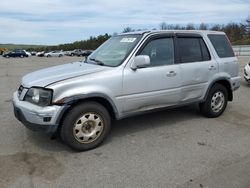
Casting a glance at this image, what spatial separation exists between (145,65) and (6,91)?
6401 millimetres

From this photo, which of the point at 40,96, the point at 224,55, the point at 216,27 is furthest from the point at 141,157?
the point at 216,27

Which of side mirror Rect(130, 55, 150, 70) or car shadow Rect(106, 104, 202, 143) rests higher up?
side mirror Rect(130, 55, 150, 70)

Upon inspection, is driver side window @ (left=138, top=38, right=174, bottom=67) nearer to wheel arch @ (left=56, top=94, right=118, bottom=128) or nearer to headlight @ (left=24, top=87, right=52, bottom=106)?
wheel arch @ (left=56, top=94, right=118, bottom=128)

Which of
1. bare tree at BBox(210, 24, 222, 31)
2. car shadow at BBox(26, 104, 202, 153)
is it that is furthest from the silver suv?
bare tree at BBox(210, 24, 222, 31)

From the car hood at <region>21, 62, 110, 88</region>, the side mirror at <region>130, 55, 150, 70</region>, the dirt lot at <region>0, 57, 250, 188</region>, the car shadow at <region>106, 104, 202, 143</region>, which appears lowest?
the dirt lot at <region>0, 57, 250, 188</region>

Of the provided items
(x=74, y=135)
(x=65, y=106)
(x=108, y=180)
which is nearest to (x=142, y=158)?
(x=108, y=180)

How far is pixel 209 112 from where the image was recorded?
5.84 meters

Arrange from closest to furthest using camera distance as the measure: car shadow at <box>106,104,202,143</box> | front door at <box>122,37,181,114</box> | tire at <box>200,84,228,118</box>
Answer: front door at <box>122,37,181,114</box> → car shadow at <box>106,104,202,143</box> → tire at <box>200,84,228,118</box>

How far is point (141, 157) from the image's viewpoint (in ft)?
13.2

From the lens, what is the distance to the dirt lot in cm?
340

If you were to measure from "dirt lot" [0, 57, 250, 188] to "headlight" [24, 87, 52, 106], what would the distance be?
770mm

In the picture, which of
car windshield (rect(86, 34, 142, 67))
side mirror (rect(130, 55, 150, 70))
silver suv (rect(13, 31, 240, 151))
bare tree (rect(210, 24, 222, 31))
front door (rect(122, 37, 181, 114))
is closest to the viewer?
silver suv (rect(13, 31, 240, 151))

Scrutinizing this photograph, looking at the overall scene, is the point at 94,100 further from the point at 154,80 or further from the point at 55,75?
the point at 154,80

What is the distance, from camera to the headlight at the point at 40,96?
3.94m
